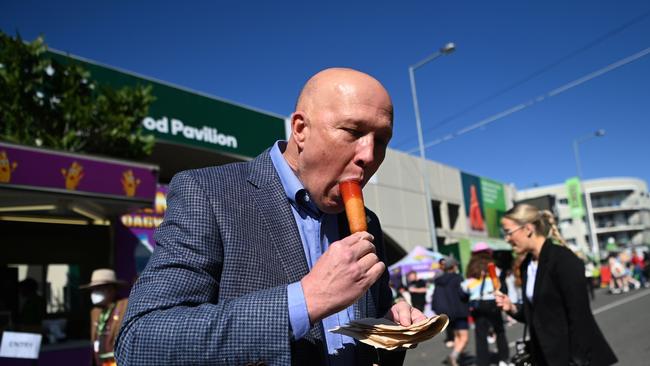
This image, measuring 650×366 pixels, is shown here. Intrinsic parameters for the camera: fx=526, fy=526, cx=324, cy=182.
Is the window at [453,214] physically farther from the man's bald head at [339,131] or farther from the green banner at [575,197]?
the man's bald head at [339,131]

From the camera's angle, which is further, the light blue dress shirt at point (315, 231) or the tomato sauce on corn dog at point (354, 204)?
the light blue dress shirt at point (315, 231)

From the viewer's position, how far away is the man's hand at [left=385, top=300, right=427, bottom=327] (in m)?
1.61

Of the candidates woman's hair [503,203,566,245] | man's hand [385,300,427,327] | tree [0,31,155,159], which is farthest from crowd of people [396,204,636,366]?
tree [0,31,155,159]

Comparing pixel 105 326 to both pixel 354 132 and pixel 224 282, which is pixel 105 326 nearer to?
pixel 224 282

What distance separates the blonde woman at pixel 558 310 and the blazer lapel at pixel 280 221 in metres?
2.89

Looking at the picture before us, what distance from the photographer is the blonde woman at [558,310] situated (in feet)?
11.8

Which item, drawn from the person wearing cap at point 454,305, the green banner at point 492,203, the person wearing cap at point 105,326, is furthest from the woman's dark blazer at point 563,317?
the green banner at point 492,203

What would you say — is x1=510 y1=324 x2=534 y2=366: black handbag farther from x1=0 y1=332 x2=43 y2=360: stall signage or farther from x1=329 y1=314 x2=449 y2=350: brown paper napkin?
x1=0 y1=332 x2=43 y2=360: stall signage

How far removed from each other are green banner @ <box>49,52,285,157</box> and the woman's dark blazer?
1051 cm

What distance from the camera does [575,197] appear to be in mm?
36188

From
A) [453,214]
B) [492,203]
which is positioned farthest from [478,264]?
[492,203]

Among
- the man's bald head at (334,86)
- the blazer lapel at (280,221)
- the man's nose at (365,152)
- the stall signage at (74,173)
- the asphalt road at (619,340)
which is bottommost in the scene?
the asphalt road at (619,340)

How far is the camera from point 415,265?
17.0 meters

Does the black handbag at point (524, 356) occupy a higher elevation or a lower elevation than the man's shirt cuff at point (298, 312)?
lower
